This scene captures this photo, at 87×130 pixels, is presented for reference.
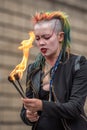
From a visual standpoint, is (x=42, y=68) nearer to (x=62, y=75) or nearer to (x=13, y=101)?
(x=62, y=75)

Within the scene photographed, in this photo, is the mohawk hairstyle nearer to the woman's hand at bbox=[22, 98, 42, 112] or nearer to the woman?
the woman

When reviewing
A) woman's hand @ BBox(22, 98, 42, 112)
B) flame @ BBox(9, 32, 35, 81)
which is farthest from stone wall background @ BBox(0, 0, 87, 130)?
woman's hand @ BBox(22, 98, 42, 112)

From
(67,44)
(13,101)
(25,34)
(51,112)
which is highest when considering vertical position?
(67,44)

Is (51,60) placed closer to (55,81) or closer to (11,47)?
(55,81)

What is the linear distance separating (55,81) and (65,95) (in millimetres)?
128

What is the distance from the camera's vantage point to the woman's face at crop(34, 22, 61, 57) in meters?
3.65

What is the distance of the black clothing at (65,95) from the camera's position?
3.48m

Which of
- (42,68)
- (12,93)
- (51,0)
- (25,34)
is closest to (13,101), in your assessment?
(12,93)

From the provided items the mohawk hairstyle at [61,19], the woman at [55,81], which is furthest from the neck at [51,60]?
the mohawk hairstyle at [61,19]

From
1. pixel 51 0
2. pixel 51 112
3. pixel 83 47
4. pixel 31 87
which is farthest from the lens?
pixel 83 47

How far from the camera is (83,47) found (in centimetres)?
1437

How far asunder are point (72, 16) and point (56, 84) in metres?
10.2

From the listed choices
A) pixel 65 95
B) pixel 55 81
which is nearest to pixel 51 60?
pixel 55 81

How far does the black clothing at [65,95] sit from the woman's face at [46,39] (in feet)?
0.41
